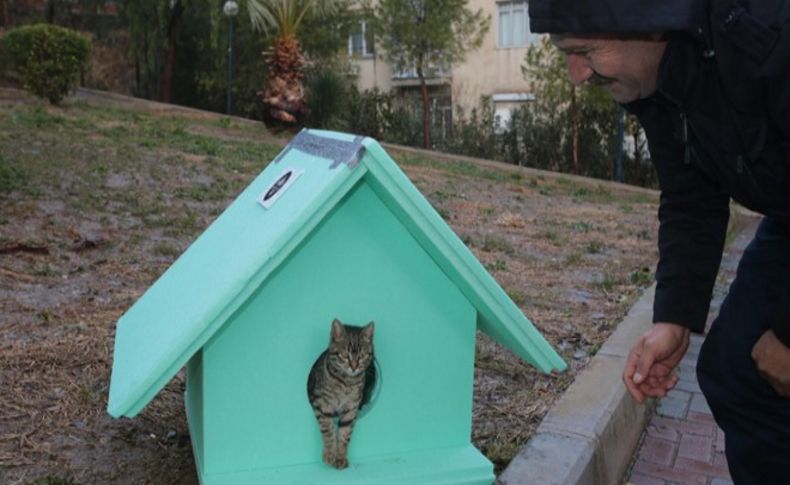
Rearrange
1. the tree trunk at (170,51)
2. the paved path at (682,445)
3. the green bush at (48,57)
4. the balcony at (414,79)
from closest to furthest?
the paved path at (682,445) < the green bush at (48,57) < the tree trunk at (170,51) < the balcony at (414,79)

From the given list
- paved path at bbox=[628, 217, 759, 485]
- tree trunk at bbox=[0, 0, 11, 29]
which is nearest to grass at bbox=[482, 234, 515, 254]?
paved path at bbox=[628, 217, 759, 485]

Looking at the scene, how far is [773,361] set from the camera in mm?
1496

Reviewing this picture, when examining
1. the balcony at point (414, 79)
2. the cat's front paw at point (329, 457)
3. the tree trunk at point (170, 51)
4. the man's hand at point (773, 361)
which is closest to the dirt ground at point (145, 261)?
the cat's front paw at point (329, 457)

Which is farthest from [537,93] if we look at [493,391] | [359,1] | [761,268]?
[761,268]

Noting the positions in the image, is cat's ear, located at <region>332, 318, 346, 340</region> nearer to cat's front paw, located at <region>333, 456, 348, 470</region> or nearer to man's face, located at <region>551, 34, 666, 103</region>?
cat's front paw, located at <region>333, 456, 348, 470</region>

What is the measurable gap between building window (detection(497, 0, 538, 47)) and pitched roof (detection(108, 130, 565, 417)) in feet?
74.1

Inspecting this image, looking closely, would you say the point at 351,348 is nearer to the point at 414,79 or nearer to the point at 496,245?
the point at 496,245

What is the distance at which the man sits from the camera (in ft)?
4.18

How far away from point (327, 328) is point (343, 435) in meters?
0.26

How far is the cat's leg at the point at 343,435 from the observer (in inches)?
74.3

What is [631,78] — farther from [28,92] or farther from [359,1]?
[359,1]

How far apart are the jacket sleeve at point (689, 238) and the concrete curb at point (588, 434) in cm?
67

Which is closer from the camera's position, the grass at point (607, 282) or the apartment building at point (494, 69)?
the grass at point (607, 282)

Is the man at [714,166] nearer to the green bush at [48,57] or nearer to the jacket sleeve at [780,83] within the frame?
the jacket sleeve at [780,83]
